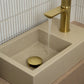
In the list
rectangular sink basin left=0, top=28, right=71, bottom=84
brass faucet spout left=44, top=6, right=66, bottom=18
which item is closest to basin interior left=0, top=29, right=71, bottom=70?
rectangular sink basin left=0, top=28, right=71, bottom=84

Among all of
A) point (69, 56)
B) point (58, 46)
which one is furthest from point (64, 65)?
point (58, 46)

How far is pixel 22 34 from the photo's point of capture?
1.11m

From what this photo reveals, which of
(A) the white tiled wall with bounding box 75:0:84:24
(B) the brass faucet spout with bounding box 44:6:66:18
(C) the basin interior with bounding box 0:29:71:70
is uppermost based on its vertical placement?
(B) the brass faucet spout with bounding box 44:6:66:18

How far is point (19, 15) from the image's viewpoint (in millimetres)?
1089

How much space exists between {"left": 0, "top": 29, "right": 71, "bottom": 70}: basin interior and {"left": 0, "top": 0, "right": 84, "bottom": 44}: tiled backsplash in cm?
5

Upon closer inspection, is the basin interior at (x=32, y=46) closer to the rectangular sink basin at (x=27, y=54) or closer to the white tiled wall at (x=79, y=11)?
the rectangular sink basin at (x=27, y=54)

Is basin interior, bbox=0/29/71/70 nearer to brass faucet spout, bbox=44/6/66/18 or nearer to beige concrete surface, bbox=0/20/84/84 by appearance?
beige concrete surface, bbox=0/20/84/84

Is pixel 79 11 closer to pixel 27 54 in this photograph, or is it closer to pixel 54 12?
pixel 54 12

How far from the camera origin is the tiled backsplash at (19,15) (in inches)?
39.8

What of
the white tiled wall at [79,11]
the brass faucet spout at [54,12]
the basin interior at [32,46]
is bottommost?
the basin interior at [32,46]

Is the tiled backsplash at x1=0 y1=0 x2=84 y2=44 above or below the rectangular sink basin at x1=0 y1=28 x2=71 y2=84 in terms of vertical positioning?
above

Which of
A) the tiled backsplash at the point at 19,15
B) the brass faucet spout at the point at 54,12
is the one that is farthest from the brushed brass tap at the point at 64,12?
the tiled backsplash at the point at 19,15

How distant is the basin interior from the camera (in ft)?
3.43

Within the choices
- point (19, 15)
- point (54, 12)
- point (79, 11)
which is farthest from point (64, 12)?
point (79, 11)
